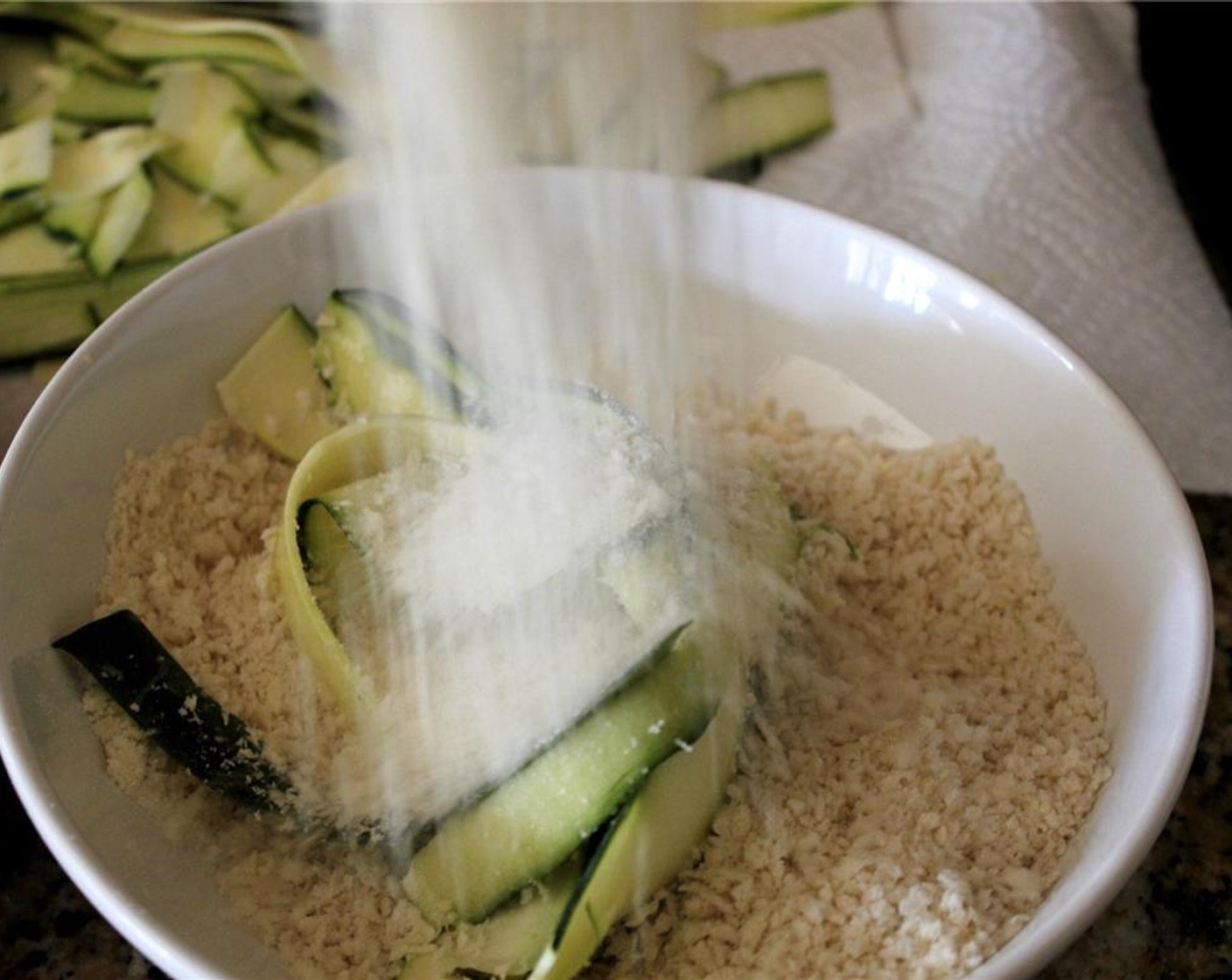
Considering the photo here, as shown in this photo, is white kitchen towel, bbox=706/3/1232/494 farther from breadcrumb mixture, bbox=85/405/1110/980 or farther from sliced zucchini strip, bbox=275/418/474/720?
sliced zucchini strip, bbox=275/418/474/720

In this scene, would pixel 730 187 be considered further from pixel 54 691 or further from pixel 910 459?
pixel 54 691

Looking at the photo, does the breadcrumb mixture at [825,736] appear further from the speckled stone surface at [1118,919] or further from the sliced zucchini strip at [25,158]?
the sliced zucchini strip at [25,158]

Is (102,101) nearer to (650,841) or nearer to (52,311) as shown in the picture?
(52,311)

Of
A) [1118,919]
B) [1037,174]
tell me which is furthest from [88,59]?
[1118,919]

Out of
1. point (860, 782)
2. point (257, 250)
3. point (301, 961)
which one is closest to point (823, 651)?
point (860, 782)

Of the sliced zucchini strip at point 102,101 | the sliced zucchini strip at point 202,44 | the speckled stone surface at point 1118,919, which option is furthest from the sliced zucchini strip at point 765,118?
the speckled stone surface at point 1118,919

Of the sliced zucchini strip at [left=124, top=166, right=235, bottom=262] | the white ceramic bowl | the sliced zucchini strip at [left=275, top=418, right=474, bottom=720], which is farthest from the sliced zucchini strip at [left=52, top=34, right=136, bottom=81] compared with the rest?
the sliced zucchini strip at [left=275, top=418, right=474, bottom=720]
